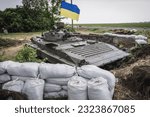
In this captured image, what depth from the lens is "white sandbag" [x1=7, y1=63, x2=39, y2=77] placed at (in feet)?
15.9

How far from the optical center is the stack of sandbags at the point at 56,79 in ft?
15.9

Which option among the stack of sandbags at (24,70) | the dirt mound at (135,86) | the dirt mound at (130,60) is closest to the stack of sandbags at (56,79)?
the stack of sandbags at (24,70)

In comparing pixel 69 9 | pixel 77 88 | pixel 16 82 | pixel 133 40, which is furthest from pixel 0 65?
pixel 133 40

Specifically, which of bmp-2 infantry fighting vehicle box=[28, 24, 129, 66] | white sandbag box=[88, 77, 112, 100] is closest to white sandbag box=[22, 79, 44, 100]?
white sandbag box=[88, 77, 112, 100]

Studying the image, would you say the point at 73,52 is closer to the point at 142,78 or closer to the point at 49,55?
the point at 49,55

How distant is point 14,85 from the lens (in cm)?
464

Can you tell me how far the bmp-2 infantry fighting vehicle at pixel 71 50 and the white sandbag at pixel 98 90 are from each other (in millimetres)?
2503

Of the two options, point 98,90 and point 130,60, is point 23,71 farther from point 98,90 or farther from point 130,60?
point 130,60

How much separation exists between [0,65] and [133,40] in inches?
379

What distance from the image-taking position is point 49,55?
313 inches

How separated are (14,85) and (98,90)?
5.47ft

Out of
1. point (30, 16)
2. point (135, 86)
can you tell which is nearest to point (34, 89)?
point (135, 86)

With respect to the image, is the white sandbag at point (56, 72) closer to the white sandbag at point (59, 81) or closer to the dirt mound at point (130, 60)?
the white sandbag at point (59, 81)

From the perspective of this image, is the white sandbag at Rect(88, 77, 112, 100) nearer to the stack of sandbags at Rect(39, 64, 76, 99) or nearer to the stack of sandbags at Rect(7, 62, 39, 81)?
the stack of sandbags at Rect(39, 64, 76, 99)
